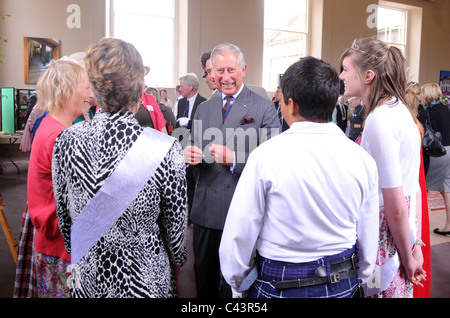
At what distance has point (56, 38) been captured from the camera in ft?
28.7

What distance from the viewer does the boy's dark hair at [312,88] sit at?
3.94 ft

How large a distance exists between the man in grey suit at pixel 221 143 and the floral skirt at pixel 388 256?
75 centimetres

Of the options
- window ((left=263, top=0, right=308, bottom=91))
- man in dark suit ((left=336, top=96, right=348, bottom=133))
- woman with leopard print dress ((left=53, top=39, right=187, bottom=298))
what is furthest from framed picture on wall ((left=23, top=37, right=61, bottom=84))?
woman with leopard print dress ((left=53, top=39, right=187, bottom=298))

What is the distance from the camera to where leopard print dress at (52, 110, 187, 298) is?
121cm

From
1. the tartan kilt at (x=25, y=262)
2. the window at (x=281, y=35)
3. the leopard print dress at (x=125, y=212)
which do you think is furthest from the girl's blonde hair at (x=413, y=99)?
the window at (x=281, y=35)

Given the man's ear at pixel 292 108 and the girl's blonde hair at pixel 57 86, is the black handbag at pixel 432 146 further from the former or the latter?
the girl's blonde hair at pixel 57 86

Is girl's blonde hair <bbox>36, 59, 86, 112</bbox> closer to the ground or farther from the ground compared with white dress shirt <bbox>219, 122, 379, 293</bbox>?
farther from the ground

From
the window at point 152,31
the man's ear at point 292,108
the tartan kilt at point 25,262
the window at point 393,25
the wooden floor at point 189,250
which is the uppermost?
the window at point 393,25

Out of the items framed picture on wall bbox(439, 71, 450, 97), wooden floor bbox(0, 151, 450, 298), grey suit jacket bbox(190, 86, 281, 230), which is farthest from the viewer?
framed picture on wall bbox(439, 71, 450, 97)

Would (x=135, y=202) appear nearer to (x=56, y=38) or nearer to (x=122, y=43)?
(x=122, y=43)

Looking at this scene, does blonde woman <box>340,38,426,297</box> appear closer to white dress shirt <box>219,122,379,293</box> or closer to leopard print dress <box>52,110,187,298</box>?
white dress shirt <box>219,122,379,293</box>

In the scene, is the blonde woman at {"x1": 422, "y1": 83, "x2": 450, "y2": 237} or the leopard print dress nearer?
the leopard print dress

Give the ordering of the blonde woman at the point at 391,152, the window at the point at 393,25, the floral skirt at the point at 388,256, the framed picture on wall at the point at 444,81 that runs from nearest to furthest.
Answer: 1. the blonde woman at the point at 391,152
2. the floral skirt at the point at 388,256
3. the window at the point at 393,25
4. the framed picture on wall at the point at 444,81
